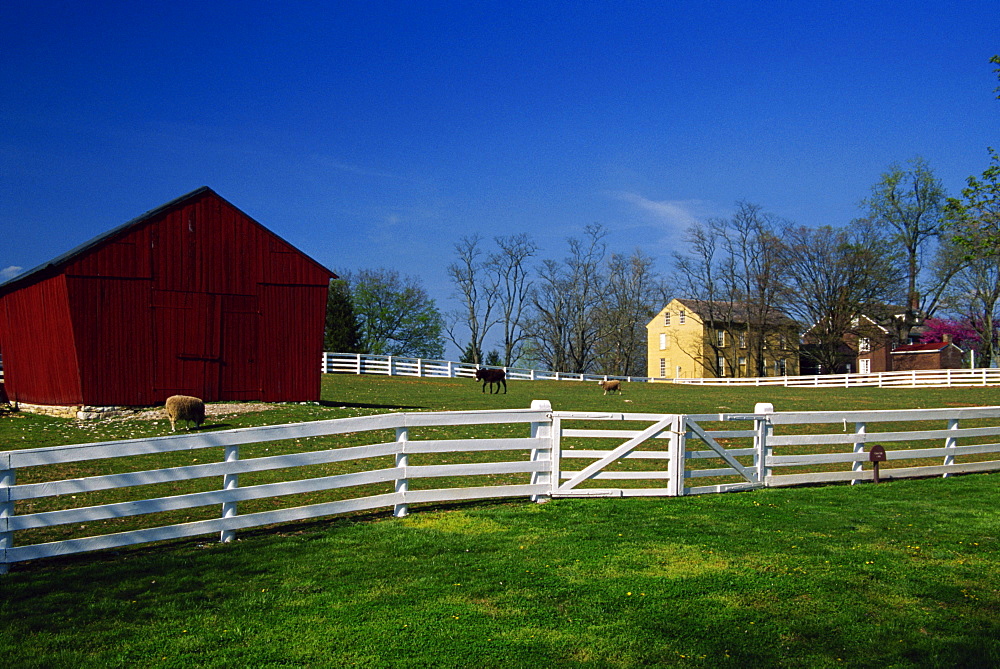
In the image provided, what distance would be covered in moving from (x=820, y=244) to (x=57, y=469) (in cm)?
5188

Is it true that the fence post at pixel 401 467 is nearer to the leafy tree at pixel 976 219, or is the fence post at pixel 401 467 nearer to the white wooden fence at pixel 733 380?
the leafy tree at pixel 976 219

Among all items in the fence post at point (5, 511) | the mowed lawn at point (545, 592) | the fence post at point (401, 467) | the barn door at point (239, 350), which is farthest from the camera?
the barn door at point (239, 350)

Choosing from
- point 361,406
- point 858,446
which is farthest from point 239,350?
point 858,446

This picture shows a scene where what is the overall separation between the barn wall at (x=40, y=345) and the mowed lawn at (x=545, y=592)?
16.2 meters

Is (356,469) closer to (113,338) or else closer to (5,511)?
(5,511)

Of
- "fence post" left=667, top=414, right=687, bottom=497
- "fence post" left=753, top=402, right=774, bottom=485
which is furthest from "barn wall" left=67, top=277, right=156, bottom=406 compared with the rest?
"fence post" left=753, top=402, right=774, bottom=485

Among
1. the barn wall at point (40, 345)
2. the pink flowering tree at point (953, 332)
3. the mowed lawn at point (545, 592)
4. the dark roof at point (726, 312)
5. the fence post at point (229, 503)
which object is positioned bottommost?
the mowed lawn at point (545, 592)

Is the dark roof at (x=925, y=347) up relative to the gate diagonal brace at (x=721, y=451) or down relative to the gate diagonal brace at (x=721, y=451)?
up

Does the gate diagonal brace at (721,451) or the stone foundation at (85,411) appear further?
the stone foundation at (85,411)

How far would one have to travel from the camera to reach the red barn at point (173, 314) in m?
21.9

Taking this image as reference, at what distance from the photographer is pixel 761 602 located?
6.38 m

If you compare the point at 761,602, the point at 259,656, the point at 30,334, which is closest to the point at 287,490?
the point at 259,656

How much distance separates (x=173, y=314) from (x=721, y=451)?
682 inches

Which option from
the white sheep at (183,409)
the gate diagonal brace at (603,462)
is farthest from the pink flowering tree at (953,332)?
the gate diagonal brace at (603,462)
